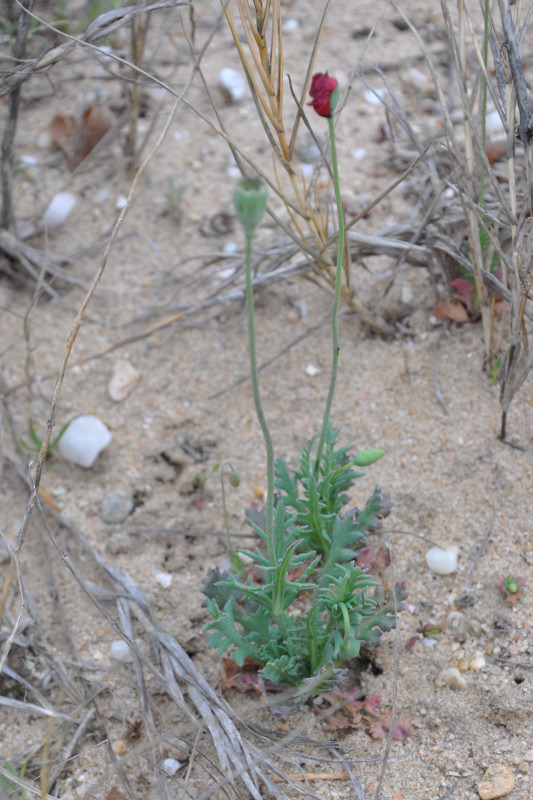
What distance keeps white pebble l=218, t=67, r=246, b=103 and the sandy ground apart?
0.06 m

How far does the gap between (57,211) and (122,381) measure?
0.65 metres

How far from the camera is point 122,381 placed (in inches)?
78.7

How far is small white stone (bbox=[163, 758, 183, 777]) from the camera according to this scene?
137 cm

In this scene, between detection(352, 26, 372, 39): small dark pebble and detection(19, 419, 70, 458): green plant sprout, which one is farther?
detection(352, 26, 372, 39): small dark pebble

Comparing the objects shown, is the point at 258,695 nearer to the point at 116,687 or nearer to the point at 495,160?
the point at 116,687

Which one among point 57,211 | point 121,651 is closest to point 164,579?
point 121,651

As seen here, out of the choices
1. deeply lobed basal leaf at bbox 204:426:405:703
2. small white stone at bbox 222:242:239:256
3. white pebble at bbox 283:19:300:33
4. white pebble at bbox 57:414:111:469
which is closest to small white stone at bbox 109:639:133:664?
deeply lobed basal leaf at bbox 204:426:405:703

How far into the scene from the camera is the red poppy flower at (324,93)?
1.01 meters

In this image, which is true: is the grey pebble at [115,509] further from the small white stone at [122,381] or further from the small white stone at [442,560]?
the small white stone at [442,560]

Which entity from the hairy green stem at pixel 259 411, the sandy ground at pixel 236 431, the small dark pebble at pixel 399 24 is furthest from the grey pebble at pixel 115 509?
the small dark pebble at pixel 399 24

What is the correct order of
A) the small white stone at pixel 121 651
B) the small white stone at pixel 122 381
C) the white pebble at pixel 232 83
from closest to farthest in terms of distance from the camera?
the small white stone at pixel 121 651
the small white stone at pixel 122 381
the white pebble at pixel 232 83

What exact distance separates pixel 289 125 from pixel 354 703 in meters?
1.76

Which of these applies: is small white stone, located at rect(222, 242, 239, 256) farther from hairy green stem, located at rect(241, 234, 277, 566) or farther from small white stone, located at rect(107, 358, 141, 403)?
hairy green stem, located at rect(241, 234, 277, 566)

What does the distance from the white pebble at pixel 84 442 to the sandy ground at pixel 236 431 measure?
0.12ft
